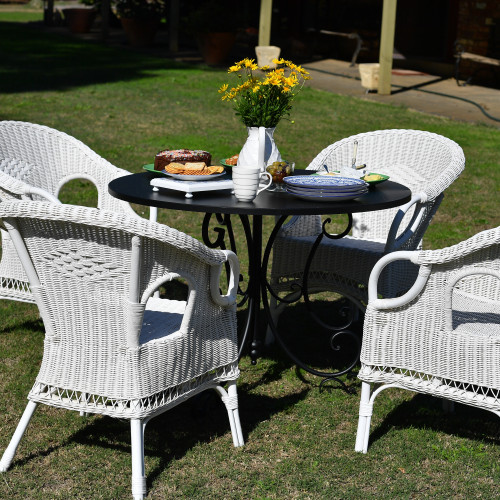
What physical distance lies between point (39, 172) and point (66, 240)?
1693 mm

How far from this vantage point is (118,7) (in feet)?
63.9

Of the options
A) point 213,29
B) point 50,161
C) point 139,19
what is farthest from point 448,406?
point 139,19

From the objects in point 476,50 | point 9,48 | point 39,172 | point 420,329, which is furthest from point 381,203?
point 9,48

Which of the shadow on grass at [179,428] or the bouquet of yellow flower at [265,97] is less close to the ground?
the bouquet of yellow flower at [265,97]

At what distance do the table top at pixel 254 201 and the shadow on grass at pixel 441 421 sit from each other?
87 cm

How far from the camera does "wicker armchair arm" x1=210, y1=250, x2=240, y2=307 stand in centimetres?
300

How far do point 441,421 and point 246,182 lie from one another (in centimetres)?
126

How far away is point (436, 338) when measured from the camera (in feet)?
10.1

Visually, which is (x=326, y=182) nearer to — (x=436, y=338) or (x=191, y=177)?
(x=191, y=177)

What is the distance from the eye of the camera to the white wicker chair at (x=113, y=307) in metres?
2.74

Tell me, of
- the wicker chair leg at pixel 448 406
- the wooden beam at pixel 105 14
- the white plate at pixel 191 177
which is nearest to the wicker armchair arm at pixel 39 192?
the white plate at pixel 191 177

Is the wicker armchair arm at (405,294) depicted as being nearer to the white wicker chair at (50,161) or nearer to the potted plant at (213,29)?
the white wicker chair at (50,161)

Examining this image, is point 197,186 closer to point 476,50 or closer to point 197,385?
point 197,385

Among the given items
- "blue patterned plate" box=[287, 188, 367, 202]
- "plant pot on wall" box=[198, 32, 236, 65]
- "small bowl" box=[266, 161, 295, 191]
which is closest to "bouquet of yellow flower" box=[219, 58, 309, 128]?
"small bowl" box=[266, 161, 295, 191]
